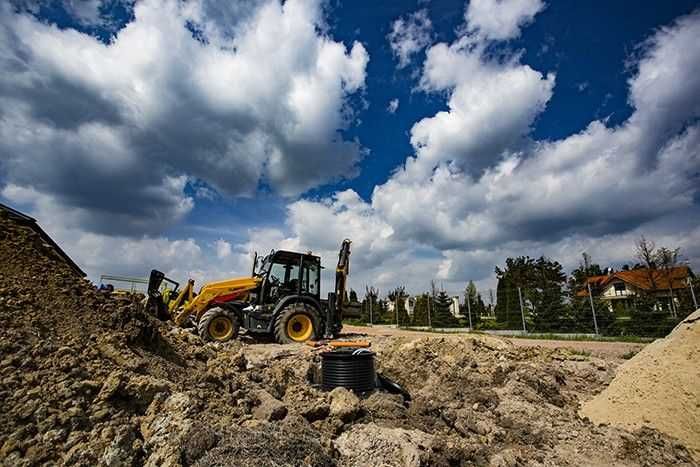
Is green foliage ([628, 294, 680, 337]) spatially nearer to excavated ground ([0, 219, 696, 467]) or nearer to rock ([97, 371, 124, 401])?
excavated ground ([0, 219, 696, 467])

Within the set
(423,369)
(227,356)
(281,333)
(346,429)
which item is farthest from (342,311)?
(346,429)

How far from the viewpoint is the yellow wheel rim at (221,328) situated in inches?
418

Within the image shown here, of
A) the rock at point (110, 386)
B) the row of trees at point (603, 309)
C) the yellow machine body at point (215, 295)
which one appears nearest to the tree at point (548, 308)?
the row of trees at point (603, 309)

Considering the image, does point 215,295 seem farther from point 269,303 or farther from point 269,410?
point 269,410

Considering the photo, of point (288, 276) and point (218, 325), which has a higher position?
point (288, 276)

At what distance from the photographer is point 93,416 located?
3.12 metres

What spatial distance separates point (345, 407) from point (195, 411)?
1563 mm

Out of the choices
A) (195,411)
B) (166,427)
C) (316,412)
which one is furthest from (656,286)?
(166,427)

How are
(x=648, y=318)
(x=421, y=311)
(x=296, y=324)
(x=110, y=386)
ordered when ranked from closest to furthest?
(x=110, y=386), (x=296, y=324), (x=648, y=318), (x=421, y=311)

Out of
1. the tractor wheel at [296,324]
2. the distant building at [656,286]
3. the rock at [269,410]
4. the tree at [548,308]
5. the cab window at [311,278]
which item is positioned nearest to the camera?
the rock at [269,410]

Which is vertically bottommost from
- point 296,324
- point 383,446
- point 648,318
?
point 383,446

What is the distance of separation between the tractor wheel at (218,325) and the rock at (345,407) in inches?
279

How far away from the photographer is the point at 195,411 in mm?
3508

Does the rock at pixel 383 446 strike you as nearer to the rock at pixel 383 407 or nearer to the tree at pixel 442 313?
the rock at pixel 383 407
